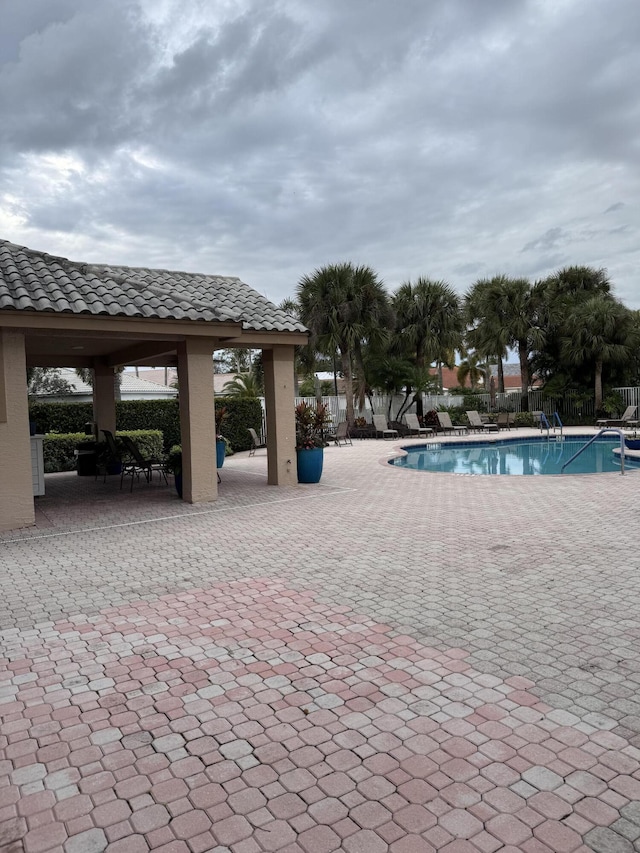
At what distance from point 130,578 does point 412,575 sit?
9.74ft

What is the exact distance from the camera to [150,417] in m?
21.0

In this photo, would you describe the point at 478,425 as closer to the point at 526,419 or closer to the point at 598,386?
the point at 526,419

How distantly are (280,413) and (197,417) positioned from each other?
222cm

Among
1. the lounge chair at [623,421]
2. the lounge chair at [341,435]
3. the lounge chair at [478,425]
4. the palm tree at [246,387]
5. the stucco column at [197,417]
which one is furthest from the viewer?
the palm tree at [246,387]

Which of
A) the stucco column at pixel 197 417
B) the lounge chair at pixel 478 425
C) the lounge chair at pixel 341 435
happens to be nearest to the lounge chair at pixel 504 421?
the lounge chair at pixel 478 425

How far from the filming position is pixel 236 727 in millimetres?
3389

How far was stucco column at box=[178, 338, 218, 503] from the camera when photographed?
10.5m

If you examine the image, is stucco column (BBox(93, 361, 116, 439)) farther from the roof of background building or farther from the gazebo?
the roof of background building

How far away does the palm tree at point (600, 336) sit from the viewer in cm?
3119

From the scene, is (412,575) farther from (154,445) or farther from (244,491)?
(154,445)

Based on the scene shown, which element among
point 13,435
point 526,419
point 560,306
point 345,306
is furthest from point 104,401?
point 560,306

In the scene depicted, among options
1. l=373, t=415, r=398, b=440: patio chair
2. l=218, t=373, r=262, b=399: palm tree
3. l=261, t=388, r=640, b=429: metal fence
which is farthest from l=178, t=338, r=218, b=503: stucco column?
l=218, t=373, r=262, b=399: palm tree

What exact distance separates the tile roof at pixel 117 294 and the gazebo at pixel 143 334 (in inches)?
0.7

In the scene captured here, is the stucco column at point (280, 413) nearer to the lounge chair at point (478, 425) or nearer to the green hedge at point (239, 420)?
the green hedge at point (239, 420)
